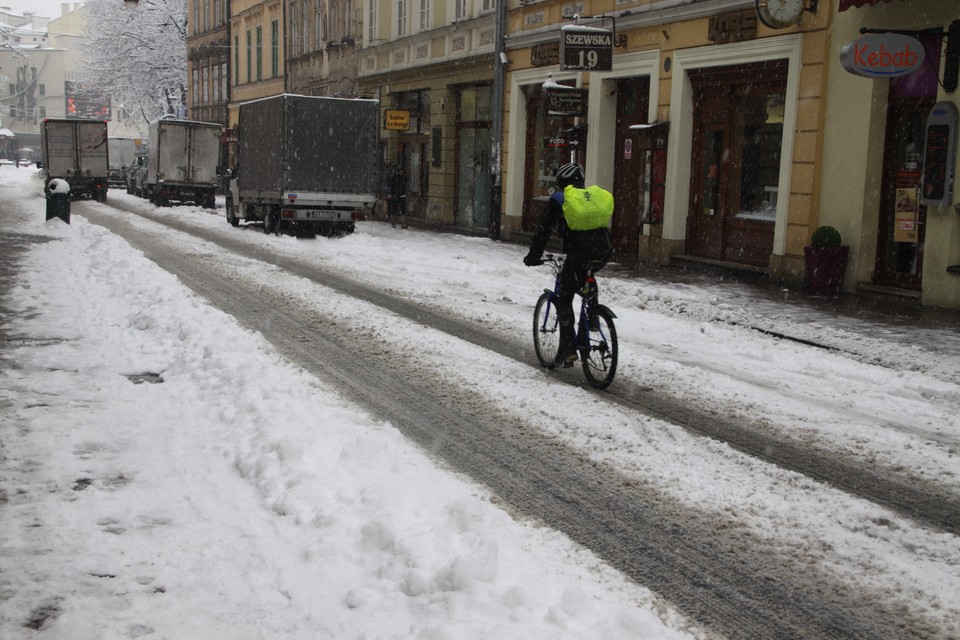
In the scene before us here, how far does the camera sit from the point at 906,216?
13.4 meters

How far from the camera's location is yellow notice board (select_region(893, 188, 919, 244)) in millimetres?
13336

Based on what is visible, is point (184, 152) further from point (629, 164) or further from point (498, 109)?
point (629, 164)

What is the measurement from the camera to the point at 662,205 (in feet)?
59.6

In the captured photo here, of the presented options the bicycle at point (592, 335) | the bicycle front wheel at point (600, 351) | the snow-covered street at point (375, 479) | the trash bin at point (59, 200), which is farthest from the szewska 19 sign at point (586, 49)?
the trash bin at point (59, 200)

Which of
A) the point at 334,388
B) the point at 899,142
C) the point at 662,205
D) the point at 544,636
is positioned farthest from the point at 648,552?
the point at 662,205

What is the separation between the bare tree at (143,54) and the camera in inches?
2359

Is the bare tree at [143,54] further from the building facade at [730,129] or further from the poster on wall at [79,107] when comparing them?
the poster on wall at [79,107]

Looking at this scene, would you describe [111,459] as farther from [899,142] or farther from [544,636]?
[899,142]

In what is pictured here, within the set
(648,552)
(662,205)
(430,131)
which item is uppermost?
(430,131)

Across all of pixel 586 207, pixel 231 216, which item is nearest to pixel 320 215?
pixel 231 216

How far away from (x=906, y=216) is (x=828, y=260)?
→ 1.21m

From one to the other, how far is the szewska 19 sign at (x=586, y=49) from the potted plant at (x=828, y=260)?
6329 mm

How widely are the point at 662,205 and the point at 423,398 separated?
472 inches

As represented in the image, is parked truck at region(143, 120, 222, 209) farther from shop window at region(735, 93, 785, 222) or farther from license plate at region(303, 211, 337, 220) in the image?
shop window at region(735, 93, 785, 222)
